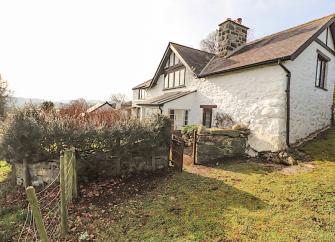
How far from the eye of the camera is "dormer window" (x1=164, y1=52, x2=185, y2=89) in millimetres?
17689

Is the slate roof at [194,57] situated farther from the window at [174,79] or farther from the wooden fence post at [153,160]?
the wooden fence post at [153,160]

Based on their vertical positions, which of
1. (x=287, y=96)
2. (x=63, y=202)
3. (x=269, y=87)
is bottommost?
(x=63, y=202)

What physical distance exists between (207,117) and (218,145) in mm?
5284

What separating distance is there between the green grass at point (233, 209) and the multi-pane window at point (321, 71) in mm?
6373

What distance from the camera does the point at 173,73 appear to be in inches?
742

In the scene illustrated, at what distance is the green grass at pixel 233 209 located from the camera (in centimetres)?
452

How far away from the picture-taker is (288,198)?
19.3ft

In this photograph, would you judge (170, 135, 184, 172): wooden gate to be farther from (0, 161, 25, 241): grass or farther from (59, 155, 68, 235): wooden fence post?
(0, 161, 25, 241): grass

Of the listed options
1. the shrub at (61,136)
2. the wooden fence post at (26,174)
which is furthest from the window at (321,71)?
the wooden fence post at (26,174)

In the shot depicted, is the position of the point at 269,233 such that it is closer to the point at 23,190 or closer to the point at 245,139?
the point at 245,139

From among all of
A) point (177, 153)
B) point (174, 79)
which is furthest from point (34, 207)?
point (174, 79)

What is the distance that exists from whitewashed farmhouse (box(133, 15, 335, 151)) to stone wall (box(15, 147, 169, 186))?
5541mm

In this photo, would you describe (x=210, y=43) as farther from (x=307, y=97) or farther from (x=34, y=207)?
(x=34, y=207)

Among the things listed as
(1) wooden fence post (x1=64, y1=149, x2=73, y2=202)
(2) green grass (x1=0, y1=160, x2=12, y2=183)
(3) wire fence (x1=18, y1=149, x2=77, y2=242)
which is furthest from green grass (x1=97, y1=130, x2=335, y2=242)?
(2) green grass (x1=0, y1=160, x2=12, y2=183)
